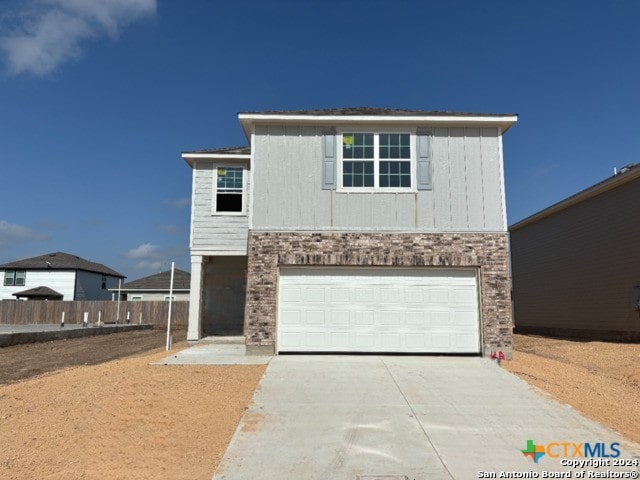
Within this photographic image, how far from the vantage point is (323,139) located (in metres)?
12.4

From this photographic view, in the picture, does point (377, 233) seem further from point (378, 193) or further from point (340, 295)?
point (340, 295)

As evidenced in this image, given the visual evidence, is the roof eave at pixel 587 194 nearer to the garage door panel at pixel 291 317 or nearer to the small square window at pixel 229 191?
the garage door panel at pixel 291 317

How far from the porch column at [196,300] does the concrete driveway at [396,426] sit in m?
6.17

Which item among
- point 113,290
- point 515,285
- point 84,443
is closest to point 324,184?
point 84,443

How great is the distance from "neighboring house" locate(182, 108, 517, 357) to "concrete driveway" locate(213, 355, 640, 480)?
1.56 meters

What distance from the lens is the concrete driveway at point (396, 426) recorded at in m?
5.65

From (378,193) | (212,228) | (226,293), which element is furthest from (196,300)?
(378,193)

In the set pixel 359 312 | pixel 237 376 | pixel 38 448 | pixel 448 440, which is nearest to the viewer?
pixel 38 448

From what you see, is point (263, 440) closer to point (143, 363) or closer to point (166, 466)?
point (166, 466)

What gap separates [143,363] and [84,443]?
4.47 metres

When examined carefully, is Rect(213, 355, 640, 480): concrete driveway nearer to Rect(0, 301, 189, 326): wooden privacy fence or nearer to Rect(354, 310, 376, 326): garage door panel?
Rect(354, 310, 376, 326): garage door panel

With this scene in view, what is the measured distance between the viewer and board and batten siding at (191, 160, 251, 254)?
15.6m

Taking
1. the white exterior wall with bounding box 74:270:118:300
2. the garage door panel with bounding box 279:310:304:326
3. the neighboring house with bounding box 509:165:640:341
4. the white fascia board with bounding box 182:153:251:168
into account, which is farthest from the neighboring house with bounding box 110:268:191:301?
the garage door panel with bounding box 279:310:304:326

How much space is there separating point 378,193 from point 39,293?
34176 millimetres
